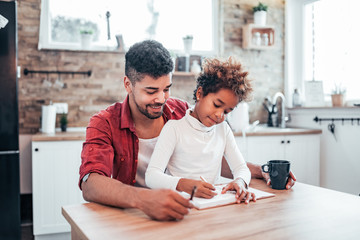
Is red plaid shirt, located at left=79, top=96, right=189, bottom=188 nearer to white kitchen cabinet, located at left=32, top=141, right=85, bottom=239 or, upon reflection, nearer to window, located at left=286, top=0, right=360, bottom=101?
white kitchen cabinet, located at left=32, top=141, right=85, bottom=239

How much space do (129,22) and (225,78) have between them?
102 inches

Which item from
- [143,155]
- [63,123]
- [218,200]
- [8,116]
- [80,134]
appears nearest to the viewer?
[218,200]

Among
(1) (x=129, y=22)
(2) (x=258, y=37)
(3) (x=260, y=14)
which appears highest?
(3) (x=260, y=14)

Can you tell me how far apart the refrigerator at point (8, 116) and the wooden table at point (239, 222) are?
173 centimetres

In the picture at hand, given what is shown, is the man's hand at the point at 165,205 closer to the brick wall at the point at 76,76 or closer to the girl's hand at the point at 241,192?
the girl's hand at the point at 241,192

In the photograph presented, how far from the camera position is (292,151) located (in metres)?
3.42

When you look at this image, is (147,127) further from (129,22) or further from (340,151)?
(340,151)

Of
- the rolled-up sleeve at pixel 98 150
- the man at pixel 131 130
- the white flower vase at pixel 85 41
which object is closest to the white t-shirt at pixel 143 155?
the man at pixel 131 130

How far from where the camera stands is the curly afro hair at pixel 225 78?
1380 millimetres

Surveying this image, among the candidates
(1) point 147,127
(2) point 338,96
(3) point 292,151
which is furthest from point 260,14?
(1) point 147,127

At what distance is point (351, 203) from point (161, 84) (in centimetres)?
84

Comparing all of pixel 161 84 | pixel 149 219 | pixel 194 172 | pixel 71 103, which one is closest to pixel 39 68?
pixel 71 103

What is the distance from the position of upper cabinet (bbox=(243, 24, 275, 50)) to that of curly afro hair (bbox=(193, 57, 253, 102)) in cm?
260

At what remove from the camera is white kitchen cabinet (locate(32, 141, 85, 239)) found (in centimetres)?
280
